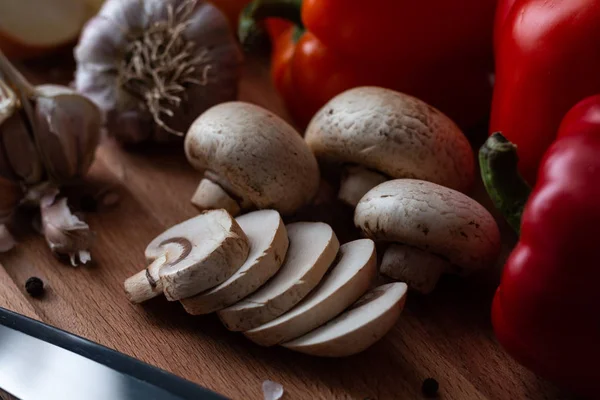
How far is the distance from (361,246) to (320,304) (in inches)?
5.5

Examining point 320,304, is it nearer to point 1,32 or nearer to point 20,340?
point 20,340

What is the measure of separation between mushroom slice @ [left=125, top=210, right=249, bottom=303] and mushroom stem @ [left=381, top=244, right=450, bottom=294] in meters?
0.23

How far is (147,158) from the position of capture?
157 centimetres

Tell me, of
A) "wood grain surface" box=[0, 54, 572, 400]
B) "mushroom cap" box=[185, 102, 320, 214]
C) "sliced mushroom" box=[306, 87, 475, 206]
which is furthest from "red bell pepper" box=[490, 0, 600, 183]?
"mushroom cap" box=[185, 102, 320, 214]

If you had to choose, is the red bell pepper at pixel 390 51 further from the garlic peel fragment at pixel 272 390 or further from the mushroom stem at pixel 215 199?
the garlic peel fragment at pixel 272 390

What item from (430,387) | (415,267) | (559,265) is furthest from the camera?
(415,267)

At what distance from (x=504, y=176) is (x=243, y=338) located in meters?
0.46

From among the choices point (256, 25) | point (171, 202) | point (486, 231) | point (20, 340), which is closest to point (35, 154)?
point (171, 202)

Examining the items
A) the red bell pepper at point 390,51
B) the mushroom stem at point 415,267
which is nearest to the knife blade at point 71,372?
the mushroom stem at point 415,267

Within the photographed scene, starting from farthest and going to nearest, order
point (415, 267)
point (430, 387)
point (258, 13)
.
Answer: point (258, 13), point (415, 267), point (430, 387)

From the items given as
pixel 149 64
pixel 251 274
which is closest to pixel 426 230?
pixel 251 274

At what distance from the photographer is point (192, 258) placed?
3.58ft

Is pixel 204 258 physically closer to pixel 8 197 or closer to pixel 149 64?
pixel 8 197

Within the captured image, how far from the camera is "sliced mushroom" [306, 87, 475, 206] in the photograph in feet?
4.03
